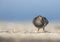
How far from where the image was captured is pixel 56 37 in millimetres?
3463

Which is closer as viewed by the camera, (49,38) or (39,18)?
(49,38)

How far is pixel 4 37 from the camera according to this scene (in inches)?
137

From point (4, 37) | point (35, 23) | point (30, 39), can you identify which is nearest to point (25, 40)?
point (30, 39)

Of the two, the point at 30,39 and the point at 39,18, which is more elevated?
the point at 39,18

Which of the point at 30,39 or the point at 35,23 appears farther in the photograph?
the point at 35,23

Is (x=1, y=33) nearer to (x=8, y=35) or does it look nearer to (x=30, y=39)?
(x=8, y=35)

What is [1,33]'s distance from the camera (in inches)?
141

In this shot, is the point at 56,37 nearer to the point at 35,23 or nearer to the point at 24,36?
the point at 24,36

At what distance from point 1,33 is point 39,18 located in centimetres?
155

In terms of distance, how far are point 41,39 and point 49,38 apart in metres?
0.12

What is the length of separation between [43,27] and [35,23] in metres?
0.18

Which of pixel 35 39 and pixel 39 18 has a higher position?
pixel 39 18

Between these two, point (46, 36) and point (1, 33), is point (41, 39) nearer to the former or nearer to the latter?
point (46, 36)

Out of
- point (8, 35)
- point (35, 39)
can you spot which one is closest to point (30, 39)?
point (35, 39)
